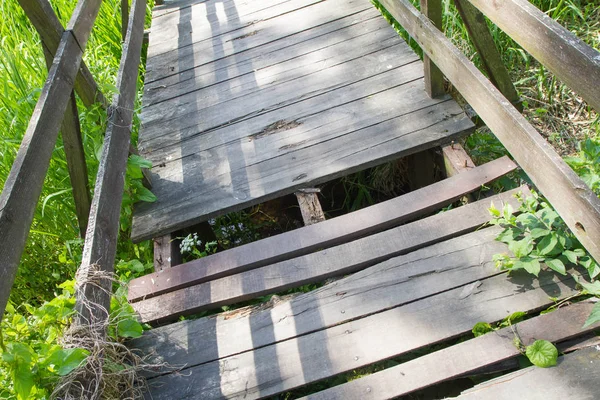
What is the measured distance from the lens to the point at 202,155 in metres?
3.55

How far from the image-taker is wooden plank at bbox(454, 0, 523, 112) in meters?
3.11

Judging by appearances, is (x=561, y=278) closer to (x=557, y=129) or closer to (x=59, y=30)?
(x=557, y=129)

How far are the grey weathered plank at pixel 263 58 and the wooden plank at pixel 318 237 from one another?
1603 mm

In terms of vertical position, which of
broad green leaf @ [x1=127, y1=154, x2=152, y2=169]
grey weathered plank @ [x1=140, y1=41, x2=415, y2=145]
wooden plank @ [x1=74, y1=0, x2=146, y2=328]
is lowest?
grey weathered plank @ [x1=140, y1=41, x2=415, y2=145]

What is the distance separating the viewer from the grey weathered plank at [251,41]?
448 cm

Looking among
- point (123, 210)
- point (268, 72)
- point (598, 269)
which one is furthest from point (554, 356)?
point (268, 72)

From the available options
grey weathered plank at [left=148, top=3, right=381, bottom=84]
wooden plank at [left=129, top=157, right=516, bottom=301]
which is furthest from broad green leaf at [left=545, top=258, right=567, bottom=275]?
grey weathered plank at [left=148, top=3, right=381, bottom=84]

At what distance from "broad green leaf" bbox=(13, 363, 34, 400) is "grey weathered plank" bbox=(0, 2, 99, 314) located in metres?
0.32

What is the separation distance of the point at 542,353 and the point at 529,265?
375 millimetres

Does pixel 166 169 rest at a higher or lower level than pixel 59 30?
lower

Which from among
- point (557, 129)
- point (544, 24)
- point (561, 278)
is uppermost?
point (544, 24)

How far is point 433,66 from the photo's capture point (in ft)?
10.8

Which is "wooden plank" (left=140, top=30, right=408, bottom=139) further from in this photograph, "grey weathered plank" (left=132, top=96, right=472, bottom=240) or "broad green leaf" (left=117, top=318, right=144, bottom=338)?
"broad green leaf" (left=117, top=318, right=144, bottom=338)

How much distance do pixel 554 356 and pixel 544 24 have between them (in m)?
1.13
